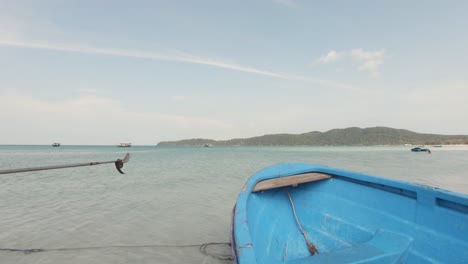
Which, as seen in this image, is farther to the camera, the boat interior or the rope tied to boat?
the rope tied to boat

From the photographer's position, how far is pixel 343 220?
12.3 ft

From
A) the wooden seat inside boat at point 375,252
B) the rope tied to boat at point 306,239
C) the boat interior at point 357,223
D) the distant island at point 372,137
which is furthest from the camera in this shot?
the distant island at point 372,137

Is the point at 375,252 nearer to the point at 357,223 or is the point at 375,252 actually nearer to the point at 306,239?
the point at 357,223

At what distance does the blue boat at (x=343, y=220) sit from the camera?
252 cm

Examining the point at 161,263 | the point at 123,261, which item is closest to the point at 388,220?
the point at 161,263

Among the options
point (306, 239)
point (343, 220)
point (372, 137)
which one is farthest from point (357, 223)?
point (372, 137)

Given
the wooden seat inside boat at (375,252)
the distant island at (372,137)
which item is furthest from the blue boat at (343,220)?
the distant island at (372,137)

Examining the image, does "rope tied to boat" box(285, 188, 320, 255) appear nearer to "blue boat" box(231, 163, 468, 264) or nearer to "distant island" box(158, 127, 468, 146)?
"blue boat" box(231, 163, 468, 264)

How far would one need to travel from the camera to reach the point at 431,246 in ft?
8.74

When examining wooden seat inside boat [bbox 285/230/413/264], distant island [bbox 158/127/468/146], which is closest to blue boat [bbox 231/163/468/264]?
wooden seat inside boat [bbox 285/230/413/264]

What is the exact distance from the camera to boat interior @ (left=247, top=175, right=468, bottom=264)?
8.42 feet

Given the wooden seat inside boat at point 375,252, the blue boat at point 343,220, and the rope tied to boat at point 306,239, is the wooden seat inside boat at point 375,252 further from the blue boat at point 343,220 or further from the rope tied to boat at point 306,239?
the rope tied to boat at point 306,239

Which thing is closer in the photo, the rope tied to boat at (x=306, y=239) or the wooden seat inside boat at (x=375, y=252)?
the wooden seat inside boat at (x=375, y=252)

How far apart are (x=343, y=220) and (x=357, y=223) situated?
8.9 inches
